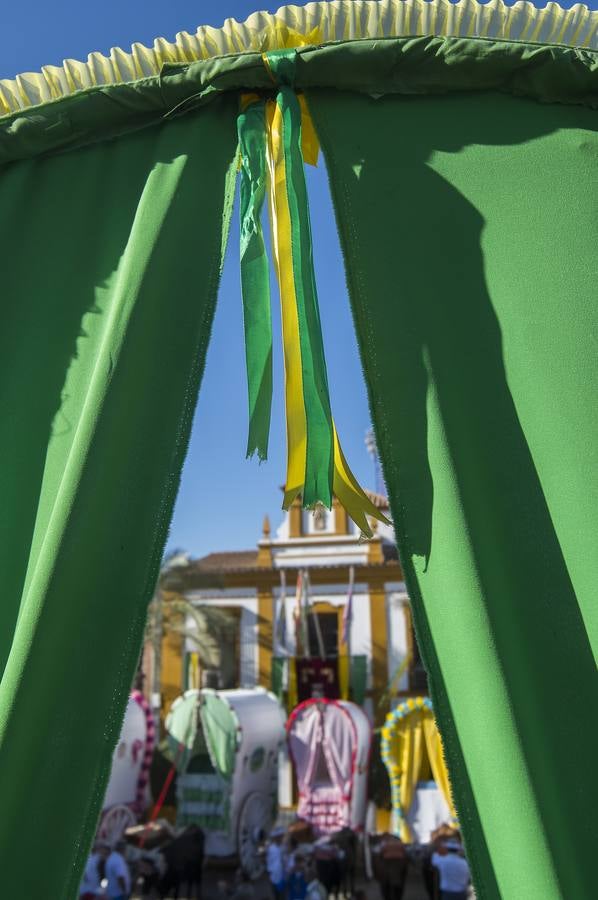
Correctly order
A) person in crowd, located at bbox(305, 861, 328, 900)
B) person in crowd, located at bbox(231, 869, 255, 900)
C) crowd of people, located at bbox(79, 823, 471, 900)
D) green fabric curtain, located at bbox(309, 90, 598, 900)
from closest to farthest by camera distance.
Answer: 1. green fabric curtain, located at bbox(309, 90, 598, 900)
2. crowd of people, located at bbox(79, 823, 471, 900)
3. person in crowd, located at bbox(305, 861, 328, 900)
4. person in crowd, located at bbox(231, 869, 255, 900)

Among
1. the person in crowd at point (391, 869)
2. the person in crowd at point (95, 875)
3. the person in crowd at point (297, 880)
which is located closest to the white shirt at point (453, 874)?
Answer: the person in crowd at point (391, 869)

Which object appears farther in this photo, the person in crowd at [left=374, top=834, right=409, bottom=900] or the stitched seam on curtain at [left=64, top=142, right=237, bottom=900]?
the person in crowd at [left=374, top=834, right=409, bottom=900]

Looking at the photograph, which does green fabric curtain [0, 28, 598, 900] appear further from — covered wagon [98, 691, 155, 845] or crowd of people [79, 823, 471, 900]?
covered wagon [98, 691, 155, 845]

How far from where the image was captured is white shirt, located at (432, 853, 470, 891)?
19.4 ft

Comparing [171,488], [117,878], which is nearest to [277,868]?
[117,878]

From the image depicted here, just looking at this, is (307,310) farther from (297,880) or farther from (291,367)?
(297,880)

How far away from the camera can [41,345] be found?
1499mm

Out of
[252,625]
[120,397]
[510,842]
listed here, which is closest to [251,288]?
[120,397]

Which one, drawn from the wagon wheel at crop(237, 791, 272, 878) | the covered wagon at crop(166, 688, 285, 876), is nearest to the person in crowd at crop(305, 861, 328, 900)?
the wagon wheel at crop(237, 791, 272, 878)

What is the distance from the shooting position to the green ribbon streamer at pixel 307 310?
4.50ft

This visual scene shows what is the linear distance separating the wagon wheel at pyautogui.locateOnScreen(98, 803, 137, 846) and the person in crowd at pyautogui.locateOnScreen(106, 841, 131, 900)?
4.81ft

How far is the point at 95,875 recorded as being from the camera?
5.91 m

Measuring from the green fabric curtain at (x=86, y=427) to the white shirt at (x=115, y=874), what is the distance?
19.3 feet

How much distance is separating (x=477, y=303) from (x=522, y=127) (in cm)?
45
